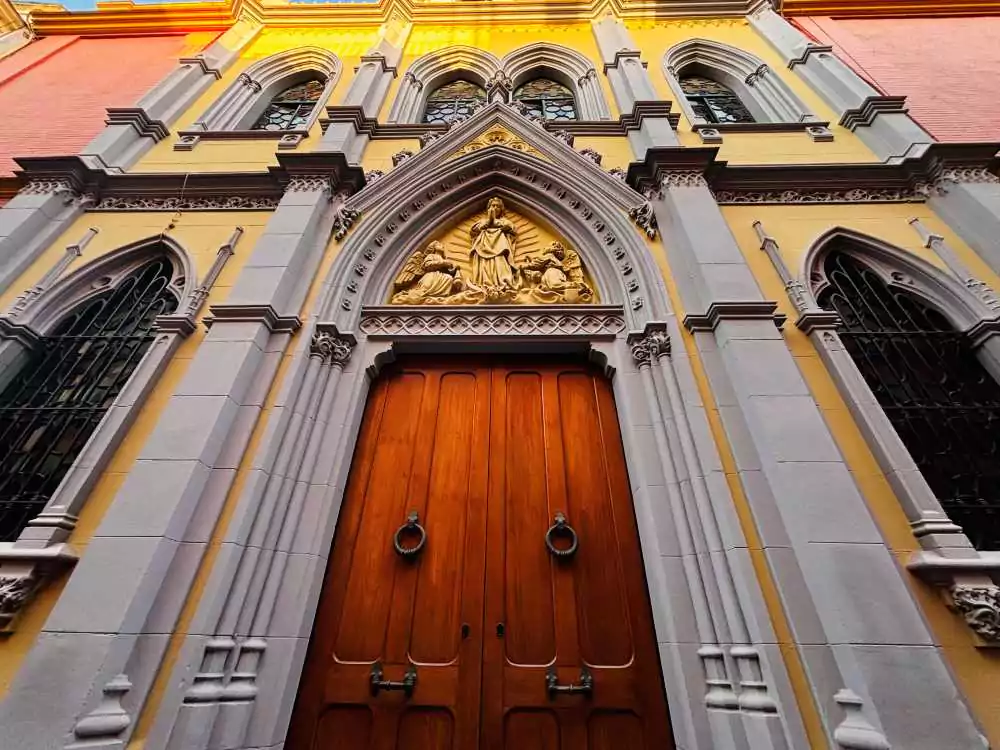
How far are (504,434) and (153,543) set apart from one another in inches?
106

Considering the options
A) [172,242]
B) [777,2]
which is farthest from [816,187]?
Answer: [172,242]

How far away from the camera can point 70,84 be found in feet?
26.4

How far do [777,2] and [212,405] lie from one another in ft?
41.5

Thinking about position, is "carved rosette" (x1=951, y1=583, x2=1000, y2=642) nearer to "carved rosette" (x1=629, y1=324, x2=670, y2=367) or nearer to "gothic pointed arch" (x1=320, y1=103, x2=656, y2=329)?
"carved rosette" (x1=629, y1=324, x2=670, y2=367)

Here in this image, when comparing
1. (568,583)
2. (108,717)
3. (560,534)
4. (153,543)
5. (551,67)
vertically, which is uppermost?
(551,67)

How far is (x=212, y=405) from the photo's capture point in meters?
3.40

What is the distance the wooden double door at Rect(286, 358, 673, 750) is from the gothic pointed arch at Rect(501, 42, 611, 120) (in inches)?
263

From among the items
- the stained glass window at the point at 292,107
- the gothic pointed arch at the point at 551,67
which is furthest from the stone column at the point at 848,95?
the stained glass window at the point at 292,107

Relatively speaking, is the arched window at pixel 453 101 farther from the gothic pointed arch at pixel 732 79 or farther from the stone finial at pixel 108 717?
the stone finial at pixel 108 717

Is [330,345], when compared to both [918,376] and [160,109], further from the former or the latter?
[160,109]

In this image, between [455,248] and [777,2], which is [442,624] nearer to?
[455,248]

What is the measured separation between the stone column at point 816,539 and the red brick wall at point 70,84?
986 centimetres

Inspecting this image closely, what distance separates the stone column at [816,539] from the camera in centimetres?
232

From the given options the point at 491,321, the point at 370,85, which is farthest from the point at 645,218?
the point at 370,85
